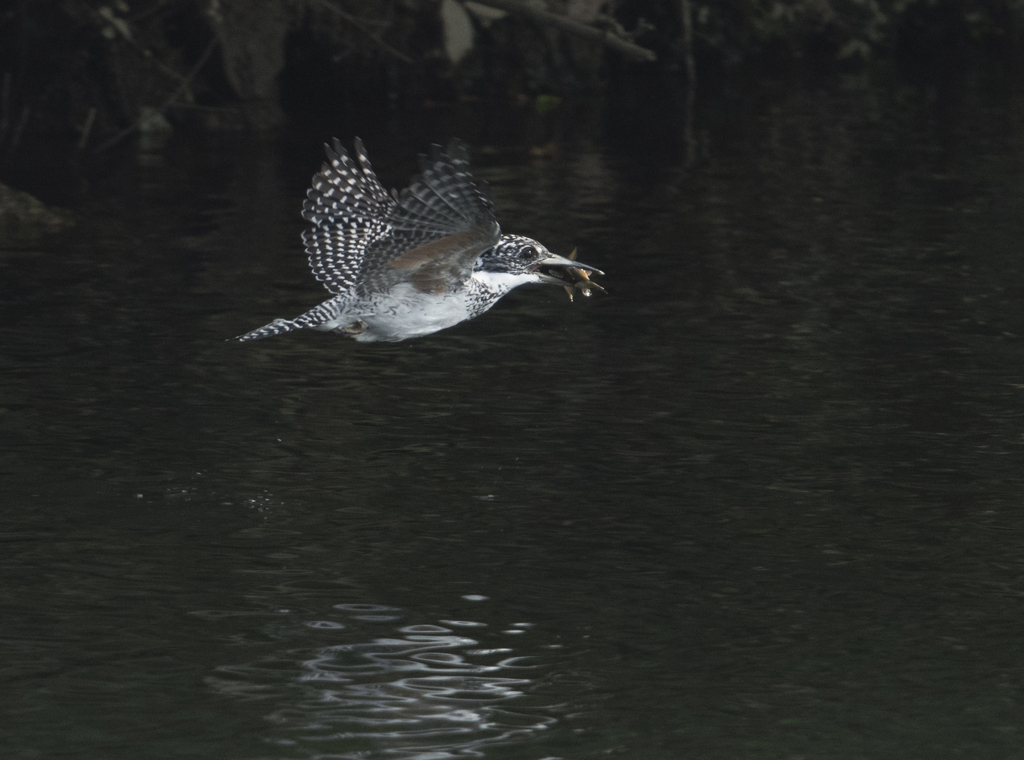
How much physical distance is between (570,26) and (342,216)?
9269 mm

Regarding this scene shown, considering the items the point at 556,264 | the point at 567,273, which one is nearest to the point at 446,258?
the point at 556,264

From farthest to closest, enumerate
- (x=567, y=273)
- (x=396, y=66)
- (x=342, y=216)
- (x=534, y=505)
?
(x=396, y=66) → (x=342, y=216) → (x=567, y=273) → (x=534, y=505)

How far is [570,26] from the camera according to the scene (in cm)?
1775

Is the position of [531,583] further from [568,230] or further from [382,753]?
[568,230]

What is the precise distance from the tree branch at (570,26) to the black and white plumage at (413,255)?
855 centimetres

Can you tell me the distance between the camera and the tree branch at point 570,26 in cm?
1725

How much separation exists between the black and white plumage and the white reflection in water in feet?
5.64

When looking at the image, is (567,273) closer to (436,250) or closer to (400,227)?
(436,250)

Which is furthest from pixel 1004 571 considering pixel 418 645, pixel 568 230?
pixel 568 230

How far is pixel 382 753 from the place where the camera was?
5.47 m

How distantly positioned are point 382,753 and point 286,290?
6.82 metres

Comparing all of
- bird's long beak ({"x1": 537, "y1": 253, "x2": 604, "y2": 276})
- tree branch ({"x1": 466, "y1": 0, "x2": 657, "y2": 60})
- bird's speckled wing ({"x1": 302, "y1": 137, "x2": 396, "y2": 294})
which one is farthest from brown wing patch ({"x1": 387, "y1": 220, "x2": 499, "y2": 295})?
tree branch ({"x1": 466, "y1": 0, "x2": 657, "y2": 60})

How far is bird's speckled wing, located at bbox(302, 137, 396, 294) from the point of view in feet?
29.0

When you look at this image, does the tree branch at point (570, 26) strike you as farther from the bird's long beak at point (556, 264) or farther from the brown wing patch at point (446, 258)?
the brown wing patch at point (446, 258)
